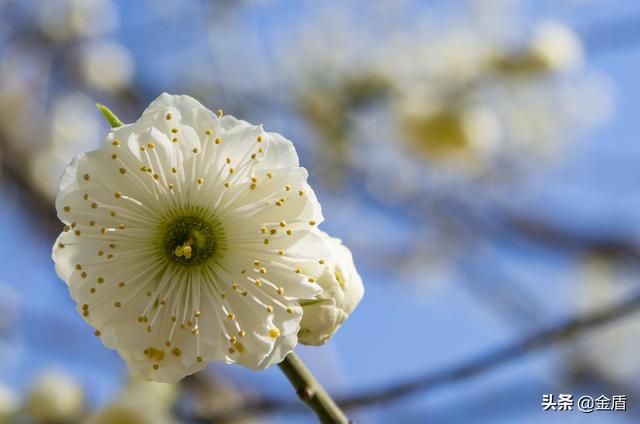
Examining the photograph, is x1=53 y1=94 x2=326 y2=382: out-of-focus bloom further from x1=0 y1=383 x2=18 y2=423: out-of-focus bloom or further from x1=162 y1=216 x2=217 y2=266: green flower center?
x1=0 y1=383 x2=18 y2=423: out-of-focus bloom

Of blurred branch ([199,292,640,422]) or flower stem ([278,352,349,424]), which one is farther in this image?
blurred branch ([199,292,640,422])

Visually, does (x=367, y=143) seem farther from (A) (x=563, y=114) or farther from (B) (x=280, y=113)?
(A) (x=563, y=114)

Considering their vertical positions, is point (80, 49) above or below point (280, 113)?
above

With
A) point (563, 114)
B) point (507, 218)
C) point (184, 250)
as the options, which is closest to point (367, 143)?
point (507, 218)

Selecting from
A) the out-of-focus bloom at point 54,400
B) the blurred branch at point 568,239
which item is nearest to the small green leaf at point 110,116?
the out-of-focus bloom at point 54,400

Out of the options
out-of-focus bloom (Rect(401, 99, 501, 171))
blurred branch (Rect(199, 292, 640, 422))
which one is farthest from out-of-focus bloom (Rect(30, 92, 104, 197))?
blurred branch (Rect(199, 292, 640, 422))

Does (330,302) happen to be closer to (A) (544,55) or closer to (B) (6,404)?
(B) (6,404)
